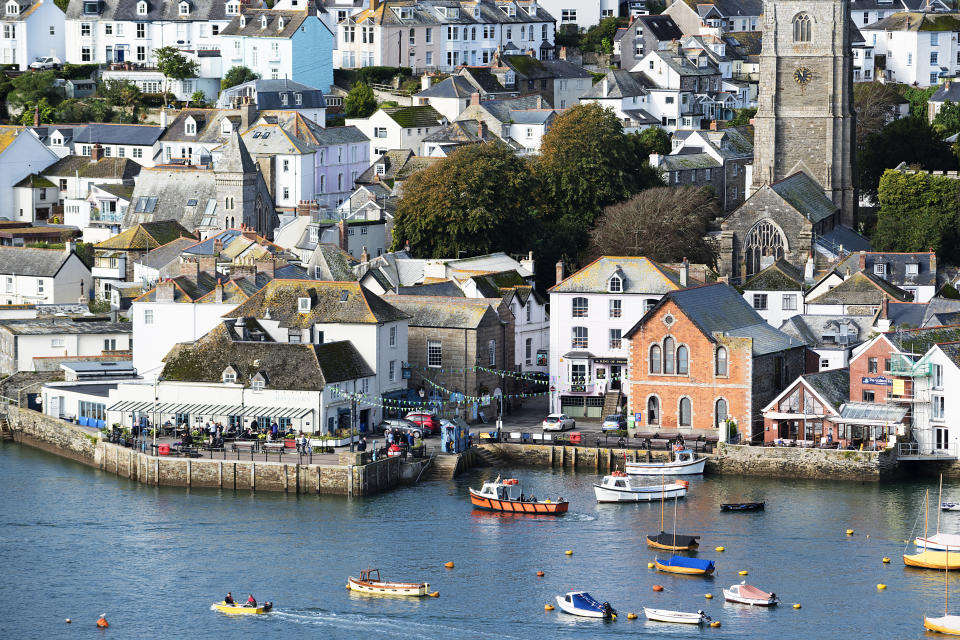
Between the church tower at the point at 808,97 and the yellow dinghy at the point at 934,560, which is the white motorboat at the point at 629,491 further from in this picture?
the church tower at the point at 808,97

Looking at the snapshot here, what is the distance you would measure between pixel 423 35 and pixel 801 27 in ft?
125

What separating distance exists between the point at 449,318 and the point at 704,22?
273ft

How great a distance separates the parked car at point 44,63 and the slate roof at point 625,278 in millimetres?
67895

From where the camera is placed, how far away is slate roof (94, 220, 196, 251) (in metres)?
121

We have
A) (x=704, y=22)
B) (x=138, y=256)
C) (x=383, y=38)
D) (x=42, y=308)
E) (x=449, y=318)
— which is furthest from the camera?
(x=704, y=22)

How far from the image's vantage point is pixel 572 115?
417ft

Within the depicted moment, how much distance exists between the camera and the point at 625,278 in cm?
9988

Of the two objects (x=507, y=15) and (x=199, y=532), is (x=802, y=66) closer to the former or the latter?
(x=507, y=15)

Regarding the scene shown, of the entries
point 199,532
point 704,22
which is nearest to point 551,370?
point 199,532

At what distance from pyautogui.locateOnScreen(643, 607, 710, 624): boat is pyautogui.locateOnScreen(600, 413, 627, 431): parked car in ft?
77.6

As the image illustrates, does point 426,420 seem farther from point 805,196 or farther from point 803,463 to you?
point 805,196

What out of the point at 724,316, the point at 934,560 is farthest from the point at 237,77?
the point at 934,560

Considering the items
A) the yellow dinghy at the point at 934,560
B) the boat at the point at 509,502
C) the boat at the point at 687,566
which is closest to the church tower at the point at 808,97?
the boat at the point at 509,502

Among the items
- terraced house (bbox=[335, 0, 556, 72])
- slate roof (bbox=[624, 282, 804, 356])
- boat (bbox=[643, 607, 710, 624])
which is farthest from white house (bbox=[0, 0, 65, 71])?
boat (bbox=[643, 607, 710, 624])
